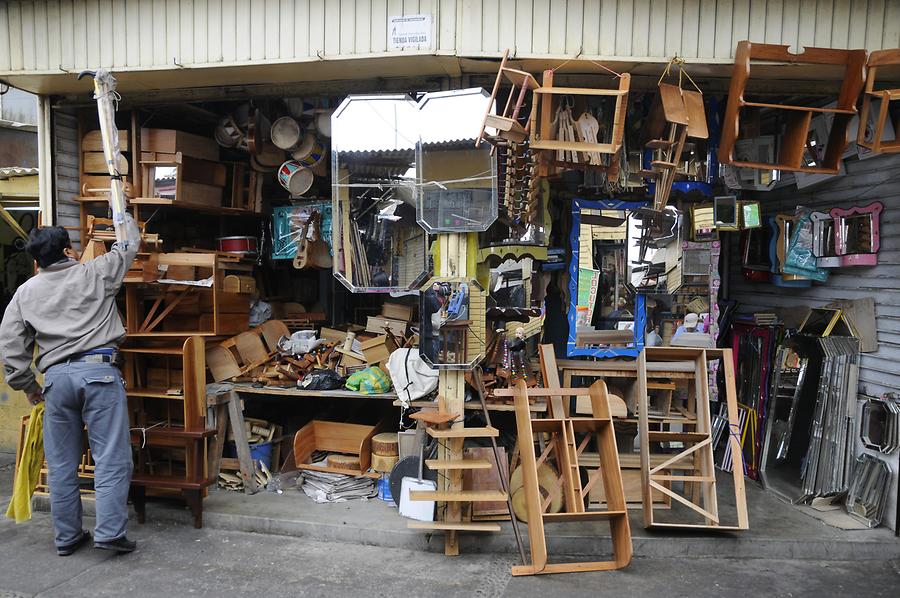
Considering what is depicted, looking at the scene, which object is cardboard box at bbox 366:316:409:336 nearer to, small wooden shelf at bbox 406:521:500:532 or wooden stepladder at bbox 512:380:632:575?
wooden stepladder at bbox 512:380:632:575

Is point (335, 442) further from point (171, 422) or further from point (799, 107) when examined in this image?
point (799, 107)

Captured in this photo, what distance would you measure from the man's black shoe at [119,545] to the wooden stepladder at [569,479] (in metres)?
2.91

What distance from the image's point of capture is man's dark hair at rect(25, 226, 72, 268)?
4820 mm

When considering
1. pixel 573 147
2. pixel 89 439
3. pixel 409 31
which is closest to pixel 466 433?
pixel 573 147

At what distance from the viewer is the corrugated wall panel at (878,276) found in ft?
17.8

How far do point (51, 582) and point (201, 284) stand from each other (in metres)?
2.60

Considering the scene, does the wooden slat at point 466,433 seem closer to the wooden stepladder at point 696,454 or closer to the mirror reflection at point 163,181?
the wooden stepladder at point 696,454

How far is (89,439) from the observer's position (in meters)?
4.92

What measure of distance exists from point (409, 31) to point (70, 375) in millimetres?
3597

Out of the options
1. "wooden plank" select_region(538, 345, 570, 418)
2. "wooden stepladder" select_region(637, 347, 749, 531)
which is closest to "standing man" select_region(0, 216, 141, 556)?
"wooden plank" select_region(538, 345, 570, 418)

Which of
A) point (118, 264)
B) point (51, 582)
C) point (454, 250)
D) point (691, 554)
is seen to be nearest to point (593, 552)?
point (691, 554)

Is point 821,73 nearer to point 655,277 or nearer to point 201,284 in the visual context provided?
point 655,277

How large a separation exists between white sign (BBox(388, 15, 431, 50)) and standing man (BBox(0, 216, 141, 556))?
2789 mm

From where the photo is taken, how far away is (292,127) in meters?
6.59
